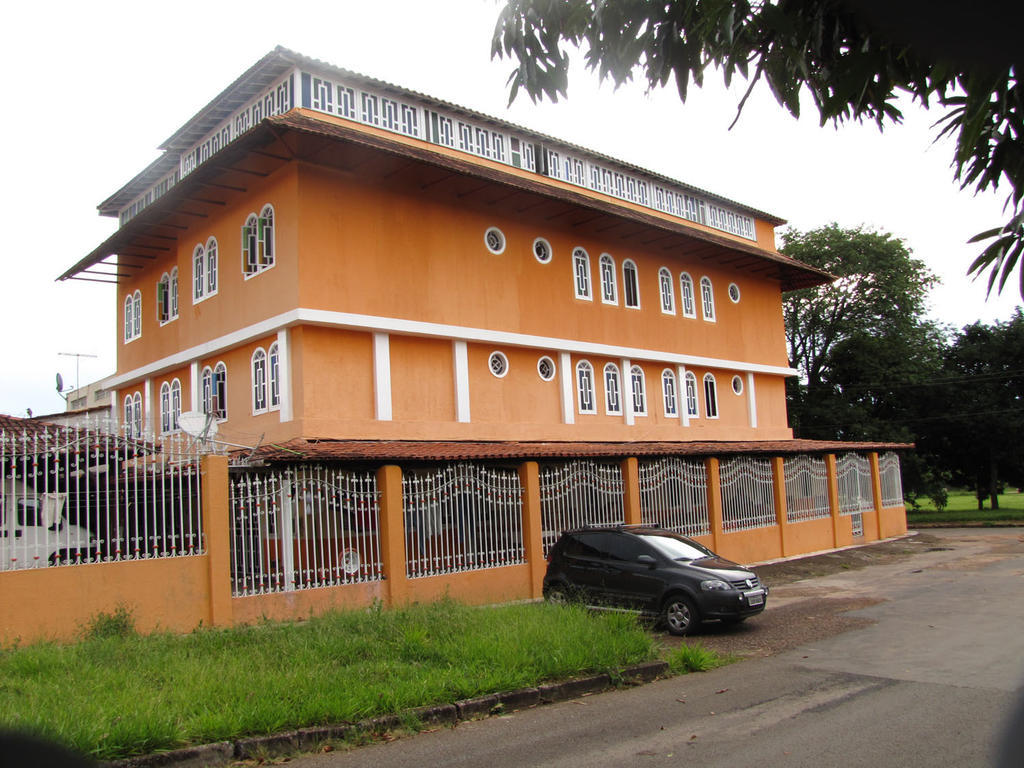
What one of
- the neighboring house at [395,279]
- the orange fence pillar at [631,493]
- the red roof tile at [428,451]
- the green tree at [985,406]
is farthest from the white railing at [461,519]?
the green tree at [985,406]

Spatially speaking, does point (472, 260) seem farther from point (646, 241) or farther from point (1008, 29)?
point (1008, 29)

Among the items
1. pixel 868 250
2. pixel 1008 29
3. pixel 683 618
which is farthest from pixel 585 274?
pixel 868 250

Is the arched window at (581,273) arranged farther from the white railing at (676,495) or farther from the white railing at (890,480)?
the white railing at (890,480)

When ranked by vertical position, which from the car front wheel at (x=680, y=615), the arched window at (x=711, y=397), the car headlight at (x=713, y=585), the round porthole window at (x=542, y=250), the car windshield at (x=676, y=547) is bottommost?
the car front wheel at (x=680, y=615)

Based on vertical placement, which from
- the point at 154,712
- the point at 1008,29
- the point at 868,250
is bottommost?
the point at 154,712

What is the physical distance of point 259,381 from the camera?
19203mm

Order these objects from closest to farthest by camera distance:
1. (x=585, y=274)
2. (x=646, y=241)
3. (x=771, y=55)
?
(x=771, y=55), (x=585, y=274), (x=646, y=241)

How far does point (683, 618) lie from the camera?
1229 cm

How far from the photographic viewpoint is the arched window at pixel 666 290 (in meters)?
26.6

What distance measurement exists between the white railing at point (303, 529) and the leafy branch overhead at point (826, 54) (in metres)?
9.33

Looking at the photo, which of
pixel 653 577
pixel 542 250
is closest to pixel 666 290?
pixel 542 250

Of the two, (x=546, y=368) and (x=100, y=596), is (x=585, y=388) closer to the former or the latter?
(x=546, y=368)

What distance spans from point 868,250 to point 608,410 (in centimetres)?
2730

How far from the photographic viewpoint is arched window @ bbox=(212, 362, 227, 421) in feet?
67.1
